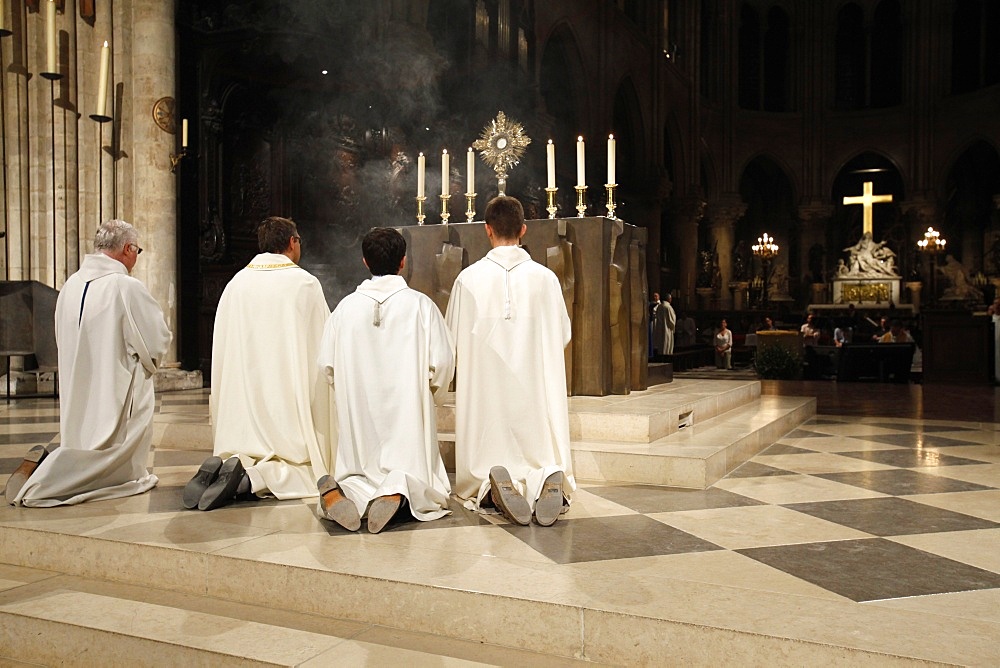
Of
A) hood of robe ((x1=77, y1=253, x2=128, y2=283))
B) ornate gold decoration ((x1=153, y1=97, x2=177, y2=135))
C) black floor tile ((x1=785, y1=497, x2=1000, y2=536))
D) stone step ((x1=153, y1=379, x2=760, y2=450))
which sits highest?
ornate gold decoration ((x1=153, y1=97, x2=177, y2=135))

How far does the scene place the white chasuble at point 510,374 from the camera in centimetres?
419

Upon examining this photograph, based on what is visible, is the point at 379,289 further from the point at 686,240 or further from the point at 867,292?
the point at 867,292

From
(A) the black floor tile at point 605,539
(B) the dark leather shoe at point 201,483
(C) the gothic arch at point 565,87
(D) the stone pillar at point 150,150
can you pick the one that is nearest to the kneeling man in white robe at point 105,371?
(B) the dark leather shoe at point 201,483

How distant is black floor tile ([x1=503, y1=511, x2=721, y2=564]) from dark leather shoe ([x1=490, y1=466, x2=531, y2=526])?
1.9 inches

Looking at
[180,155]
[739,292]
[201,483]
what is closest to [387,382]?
[201,483]

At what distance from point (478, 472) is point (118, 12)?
7.78m

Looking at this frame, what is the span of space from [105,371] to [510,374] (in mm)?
2114

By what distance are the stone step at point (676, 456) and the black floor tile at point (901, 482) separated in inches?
23.4

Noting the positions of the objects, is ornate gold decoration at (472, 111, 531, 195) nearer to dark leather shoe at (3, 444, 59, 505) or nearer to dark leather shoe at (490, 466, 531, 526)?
dark leather shoe at (490, 466, 531, 526)

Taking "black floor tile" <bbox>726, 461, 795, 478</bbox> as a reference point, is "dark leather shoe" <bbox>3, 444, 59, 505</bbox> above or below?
above

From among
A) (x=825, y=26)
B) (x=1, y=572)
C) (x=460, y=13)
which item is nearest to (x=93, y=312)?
(x=1, y=572)

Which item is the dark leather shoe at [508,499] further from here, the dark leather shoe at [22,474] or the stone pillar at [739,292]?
the stone pillar at [739,292]

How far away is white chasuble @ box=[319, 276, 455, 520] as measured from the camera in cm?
393

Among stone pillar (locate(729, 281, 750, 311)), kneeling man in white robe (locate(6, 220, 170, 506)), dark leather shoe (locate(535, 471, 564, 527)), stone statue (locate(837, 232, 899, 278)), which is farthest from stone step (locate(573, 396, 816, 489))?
stone pillar (locate(729, 281, 750, 311))
